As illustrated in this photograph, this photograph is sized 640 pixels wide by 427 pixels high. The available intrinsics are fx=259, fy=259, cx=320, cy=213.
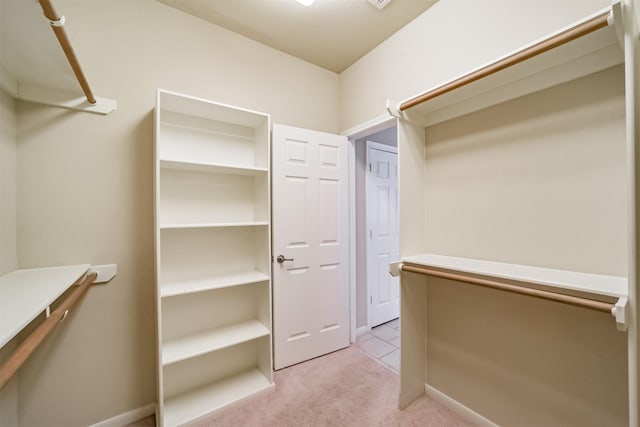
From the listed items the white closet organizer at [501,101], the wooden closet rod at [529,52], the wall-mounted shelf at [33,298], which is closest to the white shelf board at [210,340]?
the wall-mounted shelf at [33,298]

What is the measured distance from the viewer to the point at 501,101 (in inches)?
57.4

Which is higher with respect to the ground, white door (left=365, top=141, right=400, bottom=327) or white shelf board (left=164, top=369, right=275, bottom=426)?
white door (left=365, top=141, right=400, bottom=327)

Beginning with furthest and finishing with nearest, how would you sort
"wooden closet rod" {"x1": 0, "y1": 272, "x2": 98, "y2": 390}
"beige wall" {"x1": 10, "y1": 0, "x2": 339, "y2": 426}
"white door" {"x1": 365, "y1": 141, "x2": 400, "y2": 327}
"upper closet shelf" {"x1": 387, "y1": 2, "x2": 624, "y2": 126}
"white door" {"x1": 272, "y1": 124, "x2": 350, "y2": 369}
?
"white door" {"x1": 365, "y1": 141, "x2": 400, "y2": 327}
"white door" {"x1": 272, "y1": 124, "x2": 350, "y2": 369}
"beige wall" {"x1": 10, "y1": 0, "x2": 339, "y2": 426}
"upper closet shelf" {"x1": 387, "y1": 2, "x2": 624, "y2": 126}
"wooden closet rod" {"x1": 0, "y1": 272, "x2": 98, "y2": 390}

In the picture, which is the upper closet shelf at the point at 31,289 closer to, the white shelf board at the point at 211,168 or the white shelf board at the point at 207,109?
the white shelf board at the point at 211,168

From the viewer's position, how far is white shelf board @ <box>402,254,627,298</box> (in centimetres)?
99

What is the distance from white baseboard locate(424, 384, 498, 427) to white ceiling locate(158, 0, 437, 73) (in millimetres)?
2726

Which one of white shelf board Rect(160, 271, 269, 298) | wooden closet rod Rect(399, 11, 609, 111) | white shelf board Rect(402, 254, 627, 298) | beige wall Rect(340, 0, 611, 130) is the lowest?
white shelf board Rect(160, 271, 269, 298)

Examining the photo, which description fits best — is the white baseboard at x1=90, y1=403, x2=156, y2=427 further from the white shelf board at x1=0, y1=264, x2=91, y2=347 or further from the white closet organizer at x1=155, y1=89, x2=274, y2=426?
the white shelf board at x1=0, y1=264, x2=91, y2=347

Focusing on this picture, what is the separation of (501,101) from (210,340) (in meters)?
2.37

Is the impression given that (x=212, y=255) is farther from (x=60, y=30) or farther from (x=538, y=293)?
(x=538, y=293)

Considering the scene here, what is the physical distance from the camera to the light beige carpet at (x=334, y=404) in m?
1.64

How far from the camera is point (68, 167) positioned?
5.07ft

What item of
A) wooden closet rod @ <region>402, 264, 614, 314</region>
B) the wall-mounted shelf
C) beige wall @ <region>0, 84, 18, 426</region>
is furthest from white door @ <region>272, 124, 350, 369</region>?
beige wall @ <region>0, 84, 18, 426</region>

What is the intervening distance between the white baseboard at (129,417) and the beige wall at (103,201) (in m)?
0.03
